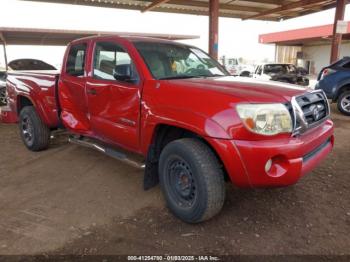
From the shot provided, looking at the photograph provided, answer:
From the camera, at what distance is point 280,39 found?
30.6 m

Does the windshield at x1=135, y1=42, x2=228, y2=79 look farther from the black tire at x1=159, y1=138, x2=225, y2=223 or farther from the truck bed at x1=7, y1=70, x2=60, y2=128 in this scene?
the truck bed at x1=7, y1=70, x2=60, y2=128

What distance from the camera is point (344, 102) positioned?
844 cm

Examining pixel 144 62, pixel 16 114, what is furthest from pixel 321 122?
pixel 16 114

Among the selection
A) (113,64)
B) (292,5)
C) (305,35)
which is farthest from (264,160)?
(305,35)

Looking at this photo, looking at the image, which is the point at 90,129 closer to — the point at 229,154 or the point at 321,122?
the point at 229,154

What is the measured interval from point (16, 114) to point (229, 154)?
468 centimetres

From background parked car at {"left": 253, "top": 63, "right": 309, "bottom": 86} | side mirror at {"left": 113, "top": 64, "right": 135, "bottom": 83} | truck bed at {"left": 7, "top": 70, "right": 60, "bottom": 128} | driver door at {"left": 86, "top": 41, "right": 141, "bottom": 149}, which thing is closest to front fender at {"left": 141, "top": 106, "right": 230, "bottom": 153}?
driver door at {"left": 86, "top": 41, "right": 141, "bottom": 149}

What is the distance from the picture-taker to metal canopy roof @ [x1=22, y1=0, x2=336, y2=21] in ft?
37.6

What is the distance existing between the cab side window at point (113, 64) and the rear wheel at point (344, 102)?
702cm

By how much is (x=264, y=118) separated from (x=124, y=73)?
1.56 meters

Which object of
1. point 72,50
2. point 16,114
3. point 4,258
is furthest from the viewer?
point 16,114

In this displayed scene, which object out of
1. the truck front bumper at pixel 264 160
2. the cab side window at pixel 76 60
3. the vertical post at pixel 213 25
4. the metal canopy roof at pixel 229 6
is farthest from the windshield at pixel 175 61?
the metal canopy roof at pixel 229 6

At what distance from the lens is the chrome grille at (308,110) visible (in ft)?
8.85

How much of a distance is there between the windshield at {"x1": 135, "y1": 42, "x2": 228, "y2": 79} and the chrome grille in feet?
4.08
